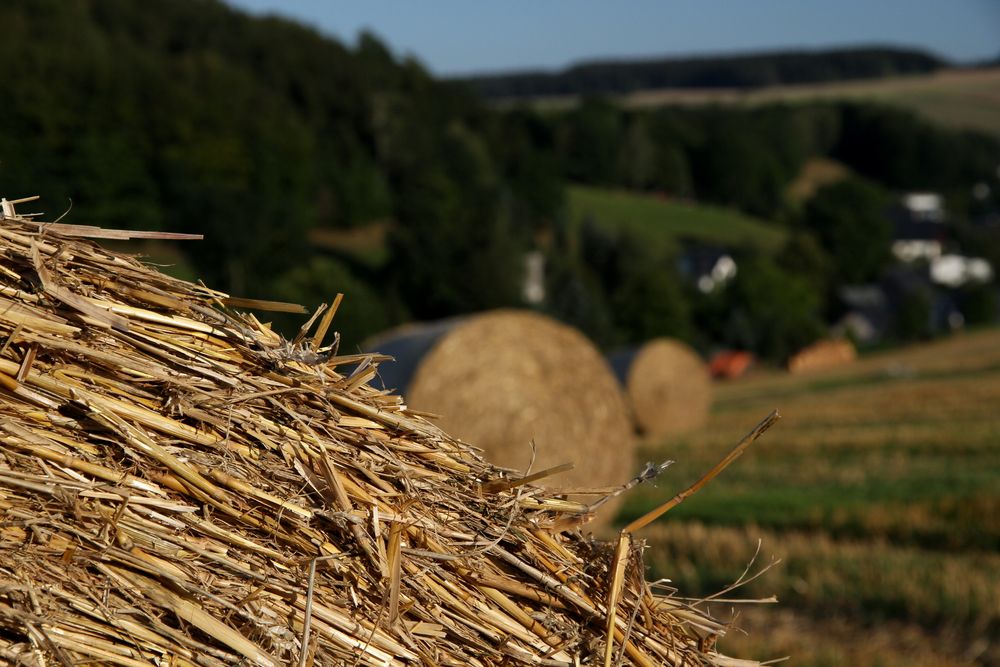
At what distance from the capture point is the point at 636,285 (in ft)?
223

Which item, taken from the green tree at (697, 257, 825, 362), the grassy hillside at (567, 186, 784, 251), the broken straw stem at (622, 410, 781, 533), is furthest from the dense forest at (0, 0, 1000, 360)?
the broken straw stem at (622, 410, 781, 533)

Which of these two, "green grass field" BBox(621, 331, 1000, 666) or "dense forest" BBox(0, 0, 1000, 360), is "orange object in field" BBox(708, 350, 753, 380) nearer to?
"dense forest" BBox(0, 0, 1000, 360)

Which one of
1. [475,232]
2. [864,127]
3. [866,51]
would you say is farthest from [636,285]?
[866,51]

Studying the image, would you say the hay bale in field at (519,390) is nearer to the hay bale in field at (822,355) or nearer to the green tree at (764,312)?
the hay bale in field at (822,355)

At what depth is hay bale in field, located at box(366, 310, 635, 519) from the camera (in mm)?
11664

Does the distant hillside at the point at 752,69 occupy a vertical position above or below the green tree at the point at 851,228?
above

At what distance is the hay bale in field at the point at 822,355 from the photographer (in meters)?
56.7

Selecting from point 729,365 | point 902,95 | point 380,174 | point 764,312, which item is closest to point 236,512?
point 729,365

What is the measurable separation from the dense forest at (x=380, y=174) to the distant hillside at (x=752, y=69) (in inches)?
1072

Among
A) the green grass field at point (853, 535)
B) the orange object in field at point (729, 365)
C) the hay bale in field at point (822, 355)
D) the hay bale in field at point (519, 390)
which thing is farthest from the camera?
the hay bale in field at point (822, 355)

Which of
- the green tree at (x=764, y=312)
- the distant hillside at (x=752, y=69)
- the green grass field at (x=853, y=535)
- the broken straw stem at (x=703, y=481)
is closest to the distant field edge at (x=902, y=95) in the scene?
the distant hillside at (x=752, y=69)

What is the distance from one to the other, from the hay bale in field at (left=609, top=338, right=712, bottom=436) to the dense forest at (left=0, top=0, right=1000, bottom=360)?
7446 millimetres

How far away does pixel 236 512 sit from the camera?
7.53 ft

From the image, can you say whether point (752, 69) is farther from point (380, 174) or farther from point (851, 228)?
point (380, 174)
